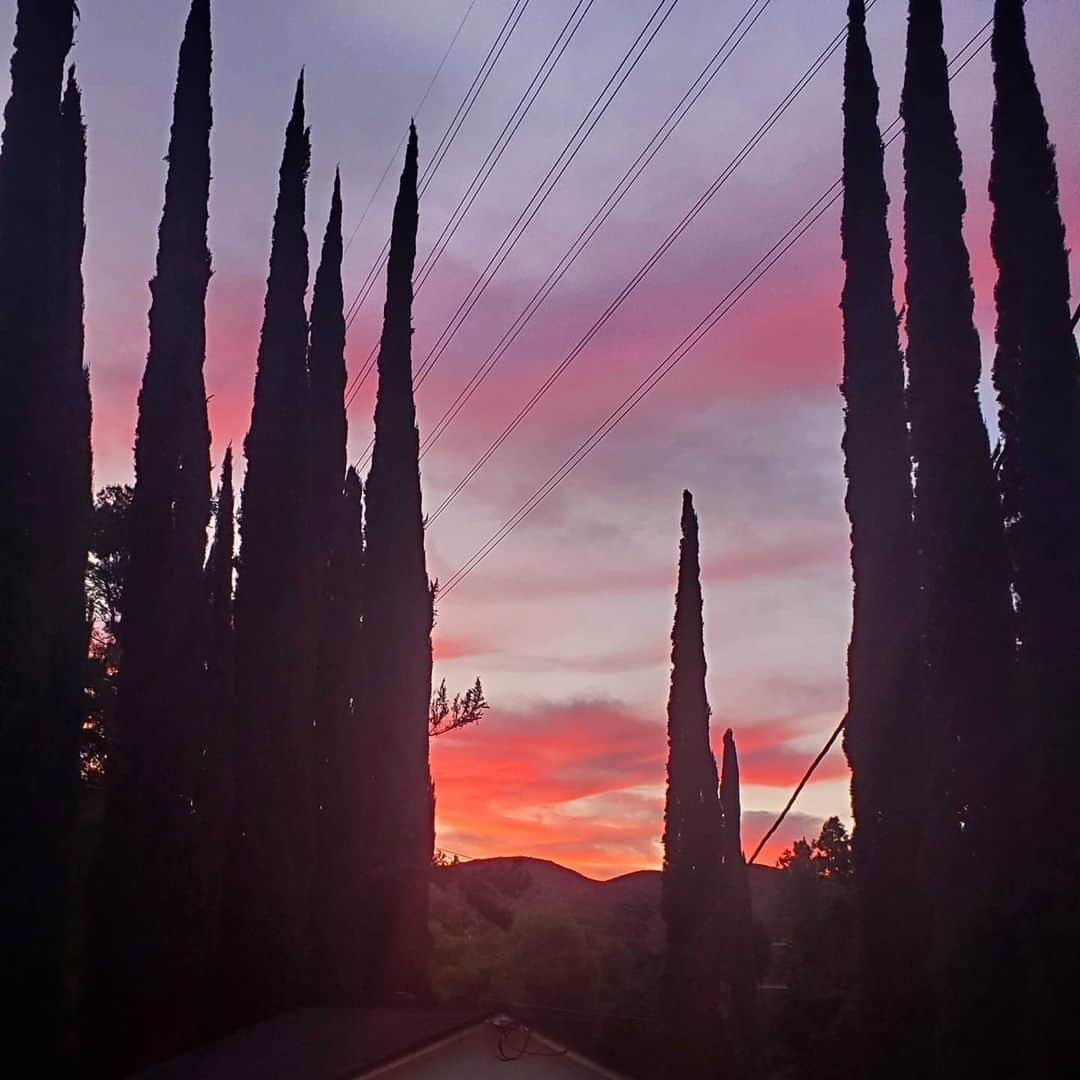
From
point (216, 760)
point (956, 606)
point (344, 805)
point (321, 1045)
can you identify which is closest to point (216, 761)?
point (216, 760)

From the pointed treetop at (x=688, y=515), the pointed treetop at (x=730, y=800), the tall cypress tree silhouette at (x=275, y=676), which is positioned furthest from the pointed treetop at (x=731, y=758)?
the tall cypress tree silhouette at (x=275, y=676)

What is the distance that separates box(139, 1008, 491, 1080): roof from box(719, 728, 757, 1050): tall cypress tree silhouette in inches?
806

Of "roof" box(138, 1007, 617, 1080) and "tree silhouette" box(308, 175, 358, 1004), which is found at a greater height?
"tree silhouette" box(308, 175, 358, 1004)

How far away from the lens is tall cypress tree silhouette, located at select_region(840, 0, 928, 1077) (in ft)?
67.1

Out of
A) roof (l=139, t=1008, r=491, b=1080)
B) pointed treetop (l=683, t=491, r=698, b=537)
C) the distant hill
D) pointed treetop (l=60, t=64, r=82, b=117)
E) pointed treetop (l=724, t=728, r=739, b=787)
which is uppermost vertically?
pointed treetop (l=60, t=64, r=82, b=117)

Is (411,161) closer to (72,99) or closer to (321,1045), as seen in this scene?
(72,99)

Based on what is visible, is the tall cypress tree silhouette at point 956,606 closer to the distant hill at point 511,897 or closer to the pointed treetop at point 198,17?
the pointed treetop at point 198,17

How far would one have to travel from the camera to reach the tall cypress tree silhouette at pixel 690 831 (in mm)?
34312

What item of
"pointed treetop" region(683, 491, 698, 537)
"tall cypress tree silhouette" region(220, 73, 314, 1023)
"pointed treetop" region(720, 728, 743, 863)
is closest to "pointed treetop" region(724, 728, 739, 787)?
"pointed treetop" region(720, 728, 743, 863)

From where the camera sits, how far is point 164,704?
78.1 feet

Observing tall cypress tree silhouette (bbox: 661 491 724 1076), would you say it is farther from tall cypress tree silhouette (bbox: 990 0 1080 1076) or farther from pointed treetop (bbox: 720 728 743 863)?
tall cypress tree silhouette (bbox: 990 0 1080 1076)

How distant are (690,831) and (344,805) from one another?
39.3 feet

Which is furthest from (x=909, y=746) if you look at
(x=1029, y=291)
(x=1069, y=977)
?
(x=1029, y=291)

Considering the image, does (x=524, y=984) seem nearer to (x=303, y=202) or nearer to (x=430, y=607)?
(x=430, y=607)
